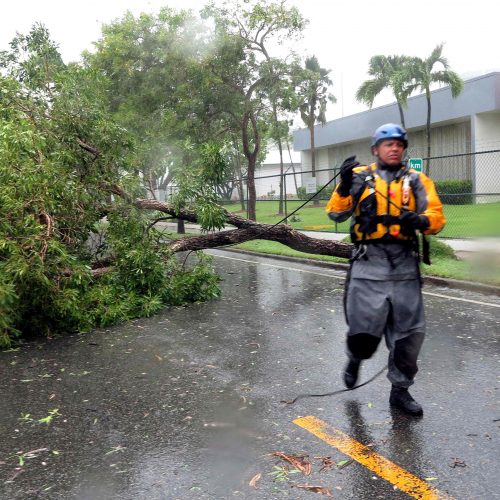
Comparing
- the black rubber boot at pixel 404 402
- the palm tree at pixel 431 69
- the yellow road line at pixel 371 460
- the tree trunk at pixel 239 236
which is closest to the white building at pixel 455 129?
the palm tree at pixel 431 69

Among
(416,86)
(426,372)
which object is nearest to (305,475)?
(426,372)

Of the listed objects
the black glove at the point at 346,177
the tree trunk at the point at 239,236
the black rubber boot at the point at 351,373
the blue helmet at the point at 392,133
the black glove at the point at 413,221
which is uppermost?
Answer: the blue helmet at the point at 392,133

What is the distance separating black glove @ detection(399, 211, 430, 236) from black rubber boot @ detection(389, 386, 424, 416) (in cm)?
112

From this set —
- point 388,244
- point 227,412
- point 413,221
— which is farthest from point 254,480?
point 413,221

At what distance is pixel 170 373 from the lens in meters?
4.95

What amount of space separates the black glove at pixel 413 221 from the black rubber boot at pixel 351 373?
1080 mm

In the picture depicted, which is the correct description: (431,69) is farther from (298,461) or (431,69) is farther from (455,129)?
(298,461)

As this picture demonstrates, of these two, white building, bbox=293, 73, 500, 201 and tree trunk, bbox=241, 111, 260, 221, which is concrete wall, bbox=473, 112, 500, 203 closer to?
white building, bbox=293, 73, 500, 201

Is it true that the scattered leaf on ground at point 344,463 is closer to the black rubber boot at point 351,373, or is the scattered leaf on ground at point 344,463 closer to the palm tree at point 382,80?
the black rubber boot at point 351,373

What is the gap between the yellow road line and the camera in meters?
2.84

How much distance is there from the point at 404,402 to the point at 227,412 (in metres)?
1.22

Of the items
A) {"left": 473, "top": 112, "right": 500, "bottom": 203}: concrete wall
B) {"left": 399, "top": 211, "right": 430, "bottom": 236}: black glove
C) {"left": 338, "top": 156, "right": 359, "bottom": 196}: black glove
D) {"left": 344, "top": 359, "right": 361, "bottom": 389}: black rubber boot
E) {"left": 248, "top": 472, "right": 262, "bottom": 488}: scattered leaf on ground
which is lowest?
{"left": 248, "top": 472, "right": 262, "bottom": 488}: scattered leaf on ground

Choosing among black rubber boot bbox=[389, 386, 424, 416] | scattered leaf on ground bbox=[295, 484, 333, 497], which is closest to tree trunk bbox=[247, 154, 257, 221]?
black rubber boot bbox=[389, 386, 424, 416]

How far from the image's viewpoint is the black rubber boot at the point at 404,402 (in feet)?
12.4
